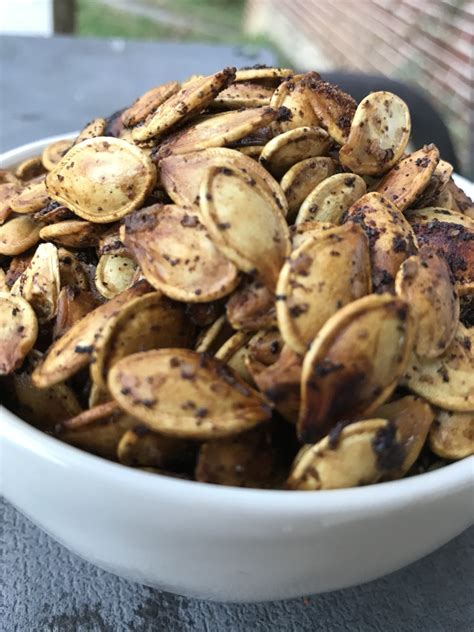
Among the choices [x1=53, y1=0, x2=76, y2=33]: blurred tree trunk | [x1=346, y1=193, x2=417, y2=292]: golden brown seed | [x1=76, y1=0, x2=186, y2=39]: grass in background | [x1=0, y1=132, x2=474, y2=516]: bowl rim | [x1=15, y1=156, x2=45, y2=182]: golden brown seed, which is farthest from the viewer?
[x1=76, y1=0, x2=186, y2=39]: grass in background

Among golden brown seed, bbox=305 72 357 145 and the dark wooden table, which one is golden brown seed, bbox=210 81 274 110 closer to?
golden brown seed, bbox=305 72 357 145

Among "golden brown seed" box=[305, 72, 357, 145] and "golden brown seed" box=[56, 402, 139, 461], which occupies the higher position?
"golden brown seed" box=[305, 72, 357, 145]

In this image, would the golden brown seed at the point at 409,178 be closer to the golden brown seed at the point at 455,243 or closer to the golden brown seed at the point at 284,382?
the golden brown seed at the point at 455,243

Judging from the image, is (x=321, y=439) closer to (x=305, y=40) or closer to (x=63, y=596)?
(x=63, y=596)

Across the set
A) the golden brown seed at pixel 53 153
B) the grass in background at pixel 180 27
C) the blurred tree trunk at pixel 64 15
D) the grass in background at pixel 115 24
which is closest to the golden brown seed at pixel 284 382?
the golden brown seed at pixel 53 153

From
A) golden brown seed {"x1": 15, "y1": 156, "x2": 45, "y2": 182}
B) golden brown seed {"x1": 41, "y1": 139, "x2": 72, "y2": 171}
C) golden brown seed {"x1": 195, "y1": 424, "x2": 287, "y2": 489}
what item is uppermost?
golden brown seed {"x1": 41, "y1": 139, "x2": 72, "y2": 171}

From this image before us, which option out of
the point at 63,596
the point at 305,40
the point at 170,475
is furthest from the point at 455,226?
the point at 305,40

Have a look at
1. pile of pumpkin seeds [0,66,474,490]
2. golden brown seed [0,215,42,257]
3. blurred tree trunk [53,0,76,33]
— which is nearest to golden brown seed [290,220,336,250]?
pile of pumpkin seeds [0,66,474,490]

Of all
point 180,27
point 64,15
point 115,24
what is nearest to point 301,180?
point 64,15

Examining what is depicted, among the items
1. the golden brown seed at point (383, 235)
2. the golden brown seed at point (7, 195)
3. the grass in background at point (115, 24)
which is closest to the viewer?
the golden brown seed at point (383, 235)
